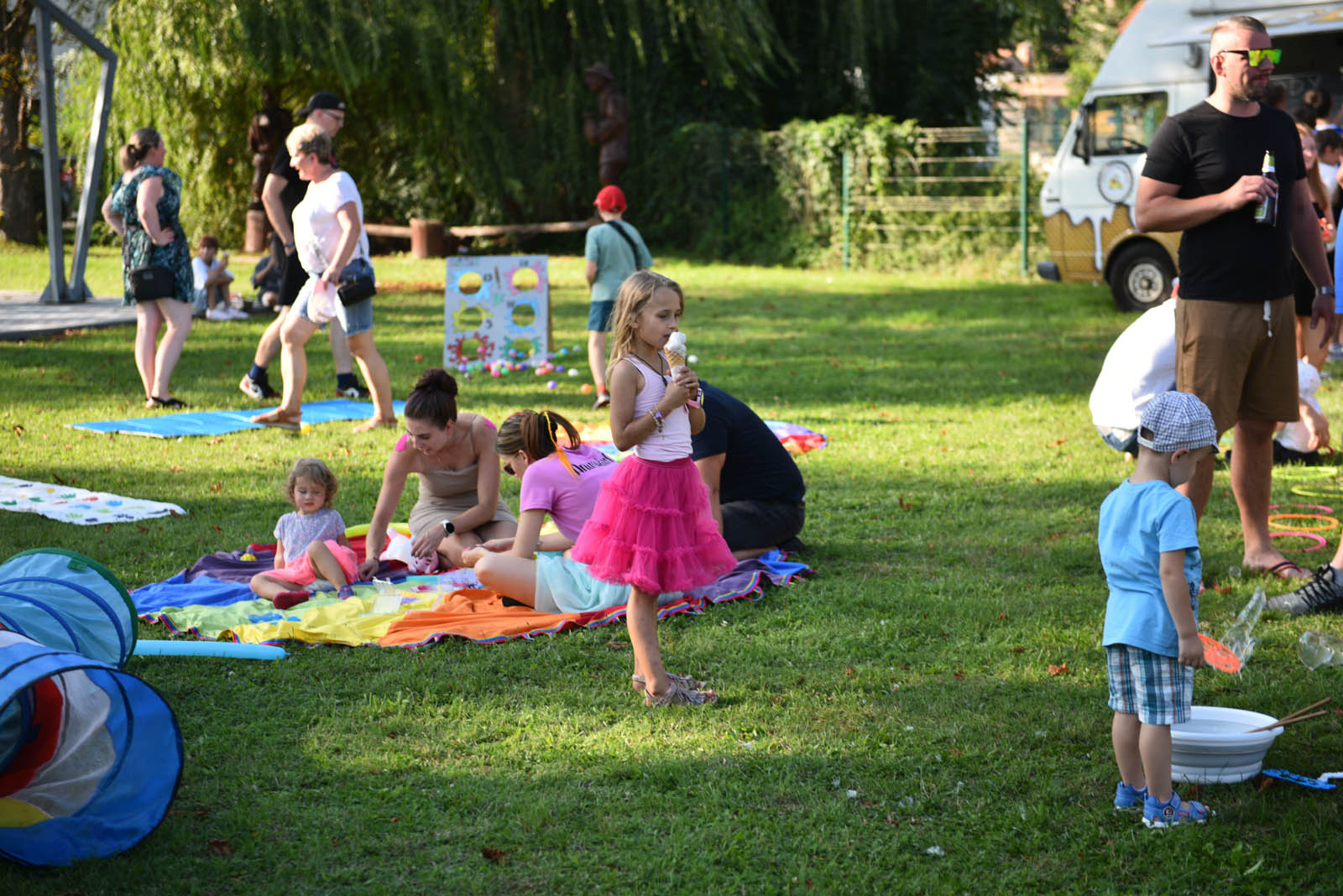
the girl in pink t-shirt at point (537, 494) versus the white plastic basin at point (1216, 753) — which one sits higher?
the girl in pink t-shirt at point (537, 494)

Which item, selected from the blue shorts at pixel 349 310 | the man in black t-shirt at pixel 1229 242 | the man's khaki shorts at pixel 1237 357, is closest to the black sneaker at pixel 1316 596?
the man in black t-shirt at pixel 1229 242

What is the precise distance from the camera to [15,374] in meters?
11.3

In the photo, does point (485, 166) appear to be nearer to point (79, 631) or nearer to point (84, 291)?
point (84, 291)

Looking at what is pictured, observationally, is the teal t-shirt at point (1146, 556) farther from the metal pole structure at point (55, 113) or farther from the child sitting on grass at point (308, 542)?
the metal pole structure at point (55, 113)

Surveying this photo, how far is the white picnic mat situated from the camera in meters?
6.77

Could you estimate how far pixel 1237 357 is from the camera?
17.6 feet

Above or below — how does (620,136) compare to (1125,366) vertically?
above

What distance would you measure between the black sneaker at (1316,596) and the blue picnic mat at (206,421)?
5444 mm

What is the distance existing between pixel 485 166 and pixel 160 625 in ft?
58.9

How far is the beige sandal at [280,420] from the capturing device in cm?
930

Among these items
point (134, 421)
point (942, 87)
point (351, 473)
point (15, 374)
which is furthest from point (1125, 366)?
point (942, 87)

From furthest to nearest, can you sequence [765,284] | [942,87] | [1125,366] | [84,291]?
[942,87], [765,284], [84,291], [1125,366]

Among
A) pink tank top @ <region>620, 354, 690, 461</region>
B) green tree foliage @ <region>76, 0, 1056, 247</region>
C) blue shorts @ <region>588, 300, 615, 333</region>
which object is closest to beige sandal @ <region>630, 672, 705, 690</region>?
pink tank top @ <region>620, 354, 690, 461</region>

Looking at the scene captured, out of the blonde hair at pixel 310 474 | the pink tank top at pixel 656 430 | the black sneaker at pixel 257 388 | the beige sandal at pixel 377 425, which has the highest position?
Answer: the pink tank top at pixel 656 430
